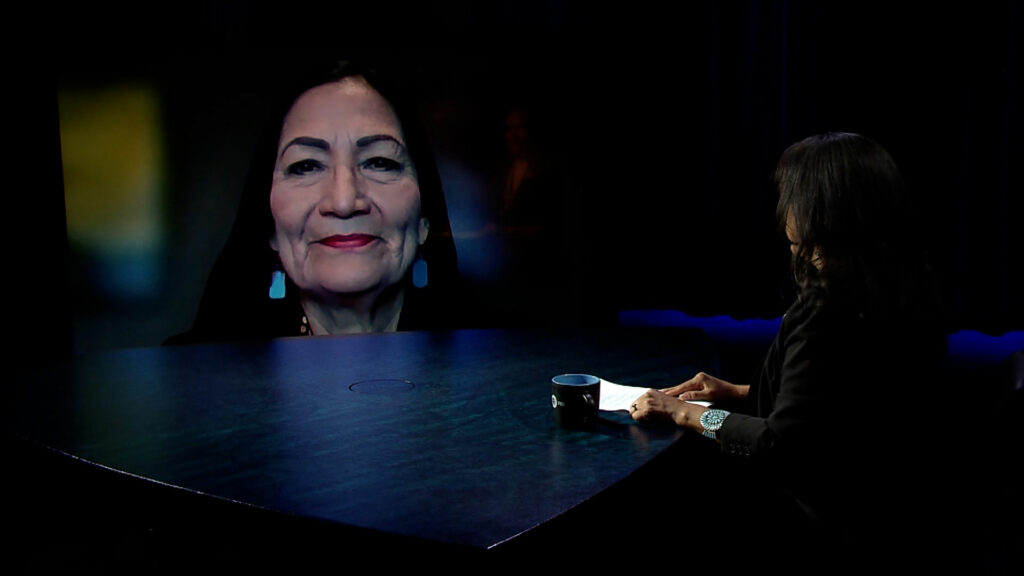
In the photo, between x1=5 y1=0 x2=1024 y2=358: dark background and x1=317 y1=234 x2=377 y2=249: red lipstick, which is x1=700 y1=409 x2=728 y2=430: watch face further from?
x1=317 y1=234 x2=377 y2=249: red lipstick

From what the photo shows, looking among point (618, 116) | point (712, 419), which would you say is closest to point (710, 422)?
point (712, 419)

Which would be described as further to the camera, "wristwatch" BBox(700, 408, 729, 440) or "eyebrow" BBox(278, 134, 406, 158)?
"eyebrow" BBox(278, 134, 406, 158)

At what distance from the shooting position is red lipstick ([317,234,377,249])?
3154 mm

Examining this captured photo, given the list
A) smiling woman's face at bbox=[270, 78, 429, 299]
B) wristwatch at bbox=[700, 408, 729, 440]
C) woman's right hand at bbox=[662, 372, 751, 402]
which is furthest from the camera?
smiling woman's face at bbox=[270, 78, 429, 299]

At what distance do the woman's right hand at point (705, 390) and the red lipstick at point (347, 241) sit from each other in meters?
1.94

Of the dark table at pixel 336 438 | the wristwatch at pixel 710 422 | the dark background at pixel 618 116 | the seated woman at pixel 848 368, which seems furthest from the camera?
the dark background at pixel 618 116

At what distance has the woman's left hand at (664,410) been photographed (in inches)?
49.6

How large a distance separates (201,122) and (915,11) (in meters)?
2.84

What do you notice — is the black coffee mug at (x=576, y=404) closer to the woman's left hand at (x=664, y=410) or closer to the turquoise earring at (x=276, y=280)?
the woman's left hand at (x=664, y=410)

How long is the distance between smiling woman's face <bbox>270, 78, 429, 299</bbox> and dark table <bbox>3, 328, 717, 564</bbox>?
1164 millimetres

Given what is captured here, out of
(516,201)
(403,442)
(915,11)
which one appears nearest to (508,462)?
(403,442)

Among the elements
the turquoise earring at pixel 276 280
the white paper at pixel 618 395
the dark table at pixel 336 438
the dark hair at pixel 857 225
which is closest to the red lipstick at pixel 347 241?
the turquoise earring at pixel 276 280

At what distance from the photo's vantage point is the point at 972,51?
2.85m

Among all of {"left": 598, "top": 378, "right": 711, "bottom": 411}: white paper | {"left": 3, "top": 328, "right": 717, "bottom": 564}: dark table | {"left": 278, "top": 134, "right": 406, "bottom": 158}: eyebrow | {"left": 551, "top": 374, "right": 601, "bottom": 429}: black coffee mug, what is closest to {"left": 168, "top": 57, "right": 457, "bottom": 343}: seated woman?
{"left": 278, "top": 134, "right": 406, "bottom": 158}: eyebrow
